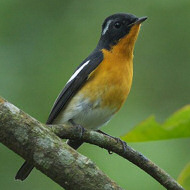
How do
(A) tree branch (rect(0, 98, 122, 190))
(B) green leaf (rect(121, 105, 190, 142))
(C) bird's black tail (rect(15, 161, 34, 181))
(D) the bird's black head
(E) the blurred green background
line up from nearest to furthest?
(B) green leaf (rect(121, 105, 190, 142)) → (A) tree branch (rect(0, 98, 122, 190)) → (C) bird's black tail (rect(15, 161, 34, 181)) → (D) the bird's black head → (E) the blurred green background

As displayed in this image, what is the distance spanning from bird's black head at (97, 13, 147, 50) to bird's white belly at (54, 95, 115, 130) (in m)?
0.83

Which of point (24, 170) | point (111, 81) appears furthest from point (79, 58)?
point (24, 170)

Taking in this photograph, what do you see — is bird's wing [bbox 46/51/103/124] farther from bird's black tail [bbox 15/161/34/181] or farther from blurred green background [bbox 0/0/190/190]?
blurred green background [bbox 0/0/190/190]

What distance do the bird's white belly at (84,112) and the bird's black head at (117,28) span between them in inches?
32.6

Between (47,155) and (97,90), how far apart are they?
2062 millimetres

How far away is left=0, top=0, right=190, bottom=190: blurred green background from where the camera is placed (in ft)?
20.7

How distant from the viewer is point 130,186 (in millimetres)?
5184

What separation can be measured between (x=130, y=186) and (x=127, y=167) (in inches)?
11.8

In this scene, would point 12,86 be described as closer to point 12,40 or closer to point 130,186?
point 12,40

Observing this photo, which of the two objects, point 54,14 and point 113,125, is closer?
point 113,125

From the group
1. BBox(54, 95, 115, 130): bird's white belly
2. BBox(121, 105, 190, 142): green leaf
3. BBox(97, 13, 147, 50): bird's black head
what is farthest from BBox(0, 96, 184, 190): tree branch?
BBox(97, 13, 147, 50): bird's black head

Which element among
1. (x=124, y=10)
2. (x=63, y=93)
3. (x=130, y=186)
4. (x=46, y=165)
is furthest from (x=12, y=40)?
(x=46, y=165)

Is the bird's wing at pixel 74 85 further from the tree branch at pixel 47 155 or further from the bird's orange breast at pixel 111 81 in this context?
the tree branch at pixel 47 155

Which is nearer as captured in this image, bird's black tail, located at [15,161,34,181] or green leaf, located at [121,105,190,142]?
green leaf, located at [121,105,190,142]
